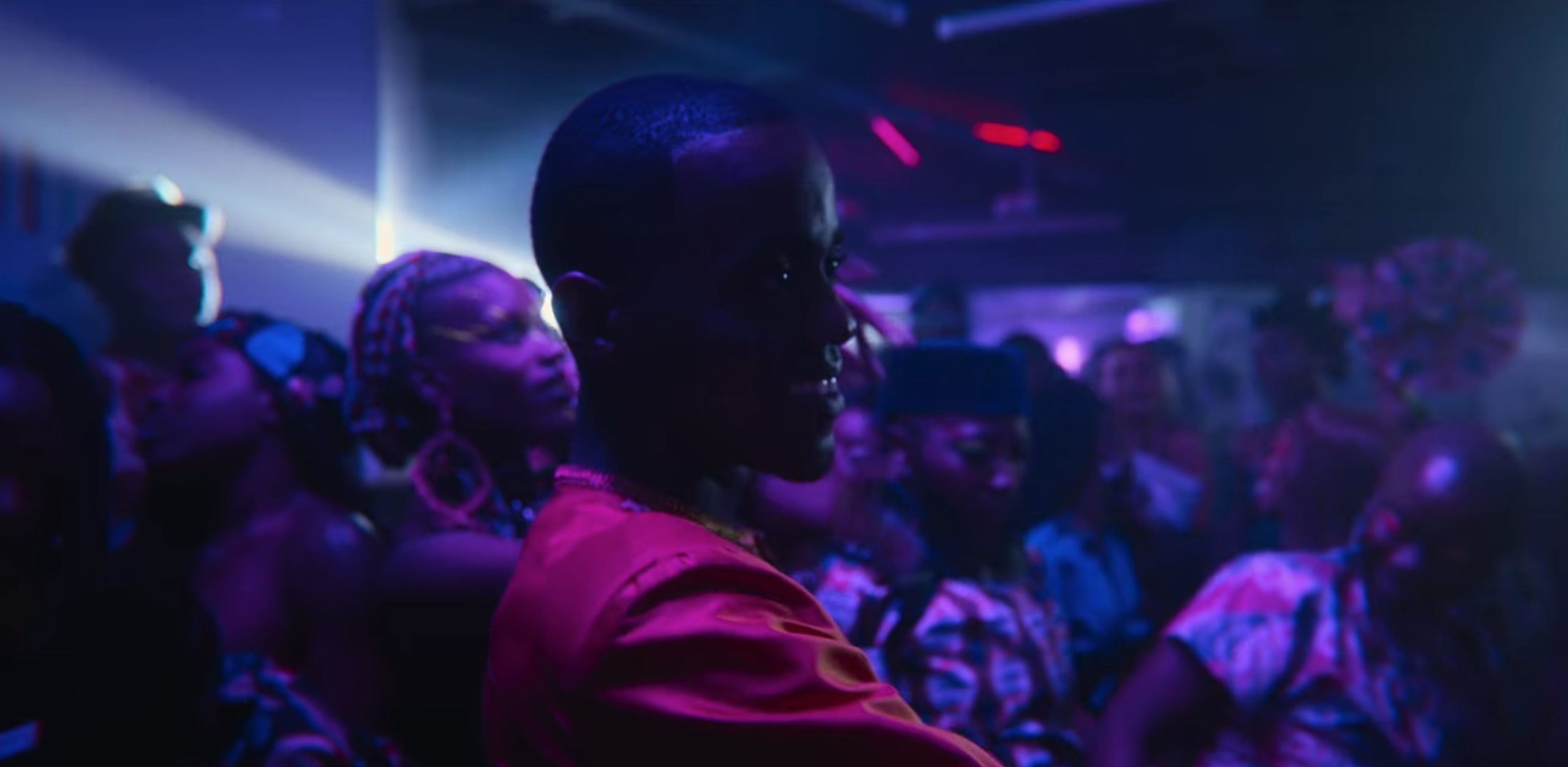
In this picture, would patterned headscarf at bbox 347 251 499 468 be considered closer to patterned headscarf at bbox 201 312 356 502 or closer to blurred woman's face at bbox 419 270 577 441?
blurred woman's face at bbox 419 270 577 441

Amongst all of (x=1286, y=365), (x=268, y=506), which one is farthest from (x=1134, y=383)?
(x=268, y=506)

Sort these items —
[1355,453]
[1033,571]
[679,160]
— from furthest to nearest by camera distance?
[1355,453], [1033,571], [679,160]

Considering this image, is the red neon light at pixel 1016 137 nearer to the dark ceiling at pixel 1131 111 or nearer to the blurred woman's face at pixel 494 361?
the dark ceiling at pixel 1131 111

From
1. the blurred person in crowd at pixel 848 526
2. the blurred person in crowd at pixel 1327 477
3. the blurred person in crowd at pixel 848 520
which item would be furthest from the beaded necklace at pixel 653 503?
the blurred person in crowd at pixel 1327 477

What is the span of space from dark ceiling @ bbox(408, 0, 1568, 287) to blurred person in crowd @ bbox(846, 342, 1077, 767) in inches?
143

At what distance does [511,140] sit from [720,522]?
6.63m

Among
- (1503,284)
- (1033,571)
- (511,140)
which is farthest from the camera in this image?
(511,140)

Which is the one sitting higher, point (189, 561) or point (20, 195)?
point (20, 195)

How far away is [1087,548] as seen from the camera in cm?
371

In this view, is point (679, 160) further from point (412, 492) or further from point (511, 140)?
point (511, 140)

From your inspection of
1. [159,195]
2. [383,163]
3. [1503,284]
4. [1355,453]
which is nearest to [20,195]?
[159,195]

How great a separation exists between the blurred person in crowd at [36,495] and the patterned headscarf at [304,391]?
0.64 m

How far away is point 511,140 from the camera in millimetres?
7258

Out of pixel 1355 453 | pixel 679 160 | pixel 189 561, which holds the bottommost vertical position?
pixel 189 561
